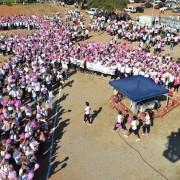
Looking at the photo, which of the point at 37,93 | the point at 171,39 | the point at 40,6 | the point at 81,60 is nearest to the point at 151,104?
the point at 37,93

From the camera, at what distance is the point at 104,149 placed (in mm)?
20156

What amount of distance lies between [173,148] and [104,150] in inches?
138

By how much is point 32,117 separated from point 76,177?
5.34 meters

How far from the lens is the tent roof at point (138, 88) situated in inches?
909

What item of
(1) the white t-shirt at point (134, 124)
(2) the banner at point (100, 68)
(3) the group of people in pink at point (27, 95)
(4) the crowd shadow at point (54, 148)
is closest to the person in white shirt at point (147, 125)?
Answer: (1) the white t-shirt at point (134, 124)

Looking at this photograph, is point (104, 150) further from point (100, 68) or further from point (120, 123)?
point (100, 68)

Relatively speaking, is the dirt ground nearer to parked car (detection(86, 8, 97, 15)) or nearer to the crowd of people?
the crowd of people

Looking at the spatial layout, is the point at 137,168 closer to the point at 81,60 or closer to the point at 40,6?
the point at 81,60

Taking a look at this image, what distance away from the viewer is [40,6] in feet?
197

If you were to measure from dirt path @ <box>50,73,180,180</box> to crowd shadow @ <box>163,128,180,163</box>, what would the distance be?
0.19m

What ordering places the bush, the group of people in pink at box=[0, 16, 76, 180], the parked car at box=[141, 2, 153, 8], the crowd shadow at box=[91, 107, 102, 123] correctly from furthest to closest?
the parked car at box=[141, 2, 153, 8] → the bush → the crowd shadow at box=[91, 107, 102, 123] → the group of people in pink at box=[0, 16, 76, 180]

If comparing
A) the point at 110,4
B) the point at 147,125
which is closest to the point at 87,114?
the point at 147,125

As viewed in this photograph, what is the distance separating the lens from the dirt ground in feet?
59.7

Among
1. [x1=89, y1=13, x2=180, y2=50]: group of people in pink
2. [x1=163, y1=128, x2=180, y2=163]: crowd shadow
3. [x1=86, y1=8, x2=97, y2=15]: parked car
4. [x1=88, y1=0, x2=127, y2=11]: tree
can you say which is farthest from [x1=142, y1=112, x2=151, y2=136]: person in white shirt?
[x1=86, y1=8, x2=97, y2=15]: parked car
